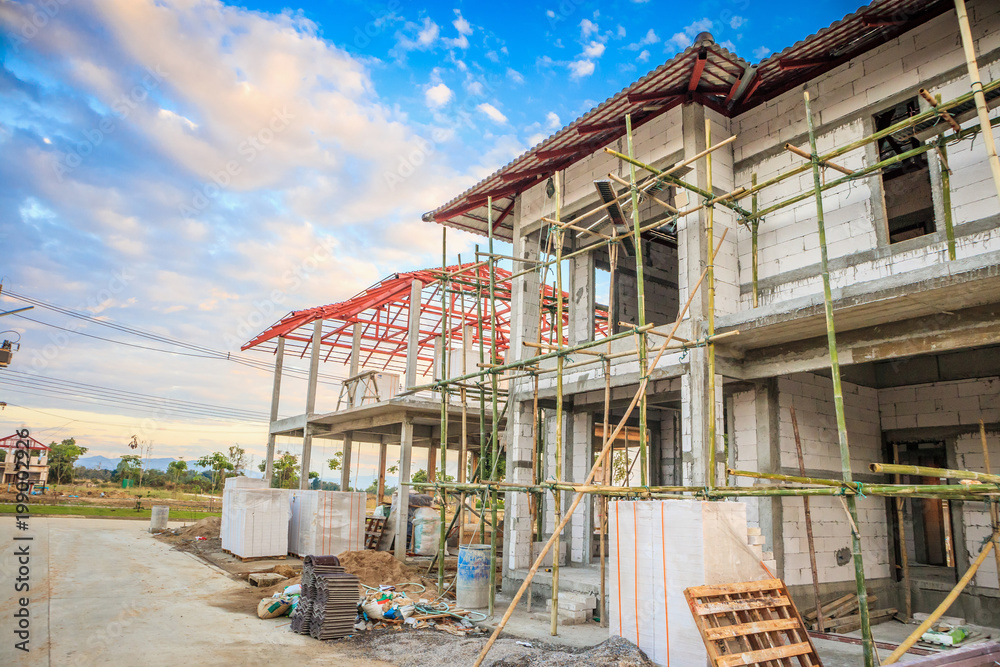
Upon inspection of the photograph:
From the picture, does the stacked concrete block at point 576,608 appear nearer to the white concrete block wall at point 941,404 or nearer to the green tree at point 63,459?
the white concrete block wall at point 941,404

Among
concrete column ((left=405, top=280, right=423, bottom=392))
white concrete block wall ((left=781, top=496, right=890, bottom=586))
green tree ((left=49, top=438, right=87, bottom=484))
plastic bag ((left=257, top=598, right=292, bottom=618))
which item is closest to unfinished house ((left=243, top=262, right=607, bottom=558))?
concrete column ((left=405, top=280, right=423, bottom=392))

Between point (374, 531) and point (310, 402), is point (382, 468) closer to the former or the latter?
point (310, 402)

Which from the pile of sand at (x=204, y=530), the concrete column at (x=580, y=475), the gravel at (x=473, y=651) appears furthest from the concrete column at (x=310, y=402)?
the gravel at (x=473, y=651)

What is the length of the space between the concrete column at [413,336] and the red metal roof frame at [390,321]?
1.03 feet

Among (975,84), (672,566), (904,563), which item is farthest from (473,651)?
(975,84)

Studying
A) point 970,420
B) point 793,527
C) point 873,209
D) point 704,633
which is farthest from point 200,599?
point 970,420

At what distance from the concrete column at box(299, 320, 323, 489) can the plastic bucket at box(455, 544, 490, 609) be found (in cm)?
1113

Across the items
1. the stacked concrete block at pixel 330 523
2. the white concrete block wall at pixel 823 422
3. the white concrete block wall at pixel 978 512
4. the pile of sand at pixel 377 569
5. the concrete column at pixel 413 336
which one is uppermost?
the concrete column at pixel 413 336

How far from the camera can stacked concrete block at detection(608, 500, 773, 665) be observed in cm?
615

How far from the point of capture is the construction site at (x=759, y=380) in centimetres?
640

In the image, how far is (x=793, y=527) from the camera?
9.36 meters

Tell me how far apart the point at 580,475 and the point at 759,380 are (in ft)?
15.5

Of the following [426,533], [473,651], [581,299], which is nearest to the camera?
[473,651]

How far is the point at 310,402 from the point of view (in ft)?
67.9
